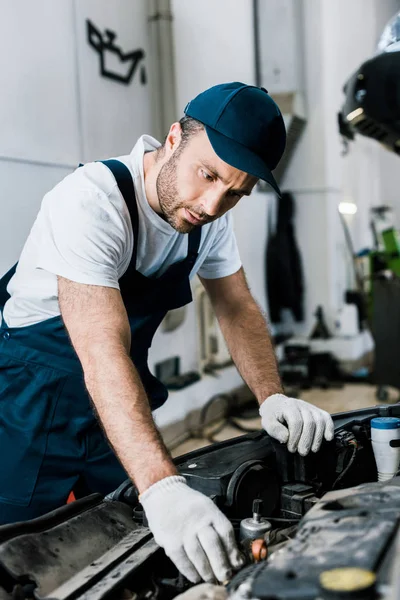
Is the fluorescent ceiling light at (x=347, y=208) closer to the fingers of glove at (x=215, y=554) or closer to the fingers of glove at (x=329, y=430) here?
the fingers of glove at (x=329, y=430)

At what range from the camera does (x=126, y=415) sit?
1.11m

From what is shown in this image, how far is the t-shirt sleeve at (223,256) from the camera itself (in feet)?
5.63

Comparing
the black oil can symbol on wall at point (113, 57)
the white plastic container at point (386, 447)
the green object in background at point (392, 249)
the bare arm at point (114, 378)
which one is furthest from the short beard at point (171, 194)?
the green object in background at point (392, 249)

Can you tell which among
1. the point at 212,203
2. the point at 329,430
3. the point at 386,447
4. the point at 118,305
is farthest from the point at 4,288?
the point at 386,447

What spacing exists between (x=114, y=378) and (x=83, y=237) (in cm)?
29

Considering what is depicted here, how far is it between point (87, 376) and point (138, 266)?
0.38m

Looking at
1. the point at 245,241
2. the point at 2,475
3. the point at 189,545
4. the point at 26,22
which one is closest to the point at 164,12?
the point at 26,22

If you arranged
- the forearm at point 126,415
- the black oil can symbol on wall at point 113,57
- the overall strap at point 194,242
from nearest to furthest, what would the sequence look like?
the forearm at point 126,415 → the overall strap at point 194,242 → the black oil can symbol on wall at point 113,57

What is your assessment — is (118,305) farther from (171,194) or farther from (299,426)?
(299,426)

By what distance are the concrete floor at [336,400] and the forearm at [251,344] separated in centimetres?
202

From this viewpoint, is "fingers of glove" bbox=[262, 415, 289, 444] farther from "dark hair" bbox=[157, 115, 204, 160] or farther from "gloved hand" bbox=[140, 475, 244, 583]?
"dark hair" bbox=[157, 115, 204, 160]

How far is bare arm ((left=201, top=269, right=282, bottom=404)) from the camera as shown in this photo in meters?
1.71

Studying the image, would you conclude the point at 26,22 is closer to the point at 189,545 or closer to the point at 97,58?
the point at 97,58

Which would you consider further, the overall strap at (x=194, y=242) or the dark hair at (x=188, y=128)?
the overall strap at (x=194, y=242)
